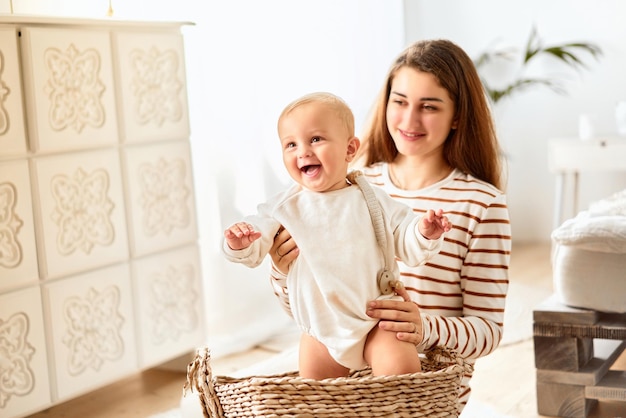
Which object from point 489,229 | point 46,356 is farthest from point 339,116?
point 46,356

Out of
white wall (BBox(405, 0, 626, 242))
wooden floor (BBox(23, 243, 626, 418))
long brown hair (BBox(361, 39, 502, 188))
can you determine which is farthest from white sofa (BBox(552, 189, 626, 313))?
white wall (BBox(405, 0, 626, 242))

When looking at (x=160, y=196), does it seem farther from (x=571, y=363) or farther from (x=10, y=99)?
(x=571, y=363)

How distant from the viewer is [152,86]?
8.92 ft

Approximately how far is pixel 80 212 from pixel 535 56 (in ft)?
11.4

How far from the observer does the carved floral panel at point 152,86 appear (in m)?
2.63

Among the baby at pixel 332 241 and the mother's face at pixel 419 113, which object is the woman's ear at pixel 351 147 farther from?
the mother's face at pixel 419 113

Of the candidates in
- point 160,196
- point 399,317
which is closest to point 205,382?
point 399,317

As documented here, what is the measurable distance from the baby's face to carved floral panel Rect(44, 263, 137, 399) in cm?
130

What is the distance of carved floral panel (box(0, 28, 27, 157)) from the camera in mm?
2252

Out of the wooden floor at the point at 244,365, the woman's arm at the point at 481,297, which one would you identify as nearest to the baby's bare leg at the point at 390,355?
the woman's arm at the point at 481,297

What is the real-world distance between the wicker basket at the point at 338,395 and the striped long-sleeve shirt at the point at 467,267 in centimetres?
36

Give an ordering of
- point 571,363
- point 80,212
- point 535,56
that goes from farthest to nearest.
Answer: point 535,56 → point 80,212 → point 571,363

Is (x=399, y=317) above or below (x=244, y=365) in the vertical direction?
above

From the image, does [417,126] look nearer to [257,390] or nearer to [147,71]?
[257,390]
